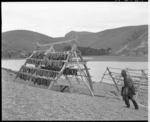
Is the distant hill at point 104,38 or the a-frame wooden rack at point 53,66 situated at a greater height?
the distant hill at point 104,38

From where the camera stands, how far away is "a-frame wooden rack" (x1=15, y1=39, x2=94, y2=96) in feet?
54.3

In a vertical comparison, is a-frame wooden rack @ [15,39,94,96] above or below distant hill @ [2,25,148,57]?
below

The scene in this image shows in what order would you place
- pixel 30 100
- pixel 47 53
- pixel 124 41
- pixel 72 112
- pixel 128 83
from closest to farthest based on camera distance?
pixel 72 112
pixel 30 100
pixel 128 83
pixel 47 53
pixel 124 41

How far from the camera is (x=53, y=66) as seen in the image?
17.7 m

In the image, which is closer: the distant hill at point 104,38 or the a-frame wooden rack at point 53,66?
the a-frame wooden rack at point 53,66

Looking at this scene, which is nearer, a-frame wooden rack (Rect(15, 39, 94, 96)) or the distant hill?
a-frame wooden rack (Rect(15, 39, 94, 96))

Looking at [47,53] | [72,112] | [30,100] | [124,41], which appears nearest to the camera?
[72,112]

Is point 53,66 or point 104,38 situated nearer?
point 53,66

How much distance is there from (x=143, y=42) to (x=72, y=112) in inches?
5033

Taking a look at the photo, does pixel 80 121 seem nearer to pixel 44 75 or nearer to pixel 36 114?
pixel 36 114

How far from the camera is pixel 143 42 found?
133 meters

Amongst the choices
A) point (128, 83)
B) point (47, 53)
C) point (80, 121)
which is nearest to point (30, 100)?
point (80, 121)

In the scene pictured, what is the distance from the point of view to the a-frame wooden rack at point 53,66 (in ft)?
54.3

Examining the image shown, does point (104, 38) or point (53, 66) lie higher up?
point (104, 38)
